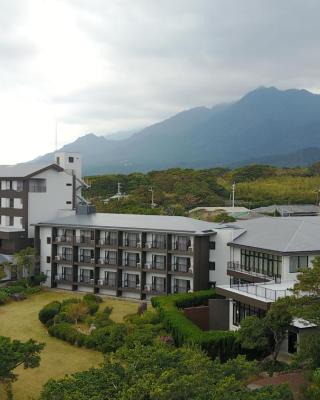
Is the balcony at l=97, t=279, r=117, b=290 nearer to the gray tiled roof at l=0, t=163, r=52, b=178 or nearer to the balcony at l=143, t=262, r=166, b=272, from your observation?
the balcony at l=143, t=262, r=166, b=272

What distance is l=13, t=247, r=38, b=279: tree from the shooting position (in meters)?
35.7

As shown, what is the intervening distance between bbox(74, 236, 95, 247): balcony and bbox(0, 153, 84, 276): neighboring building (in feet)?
16.6

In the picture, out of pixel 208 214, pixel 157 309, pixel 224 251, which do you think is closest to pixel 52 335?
pixel 157 309

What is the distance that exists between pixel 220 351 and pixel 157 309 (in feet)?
20.3

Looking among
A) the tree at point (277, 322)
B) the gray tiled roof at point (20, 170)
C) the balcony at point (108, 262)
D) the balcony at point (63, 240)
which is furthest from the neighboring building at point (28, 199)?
the tree at point (277, 322)

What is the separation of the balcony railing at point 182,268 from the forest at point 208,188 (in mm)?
34239

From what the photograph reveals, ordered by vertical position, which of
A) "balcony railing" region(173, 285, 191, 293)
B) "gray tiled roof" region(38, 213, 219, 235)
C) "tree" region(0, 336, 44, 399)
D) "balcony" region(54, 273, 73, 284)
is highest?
"gray tiled roof" region(38, 213, 219, 235)

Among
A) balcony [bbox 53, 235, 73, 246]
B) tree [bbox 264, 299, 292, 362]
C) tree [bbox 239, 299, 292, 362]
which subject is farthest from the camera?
balcony [bbox 53, 235, 73, 246]

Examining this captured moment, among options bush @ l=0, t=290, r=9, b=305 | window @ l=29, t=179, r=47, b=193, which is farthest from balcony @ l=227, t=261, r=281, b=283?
window @ l=29, t=179, r=47, b=193

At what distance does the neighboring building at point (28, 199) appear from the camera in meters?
39.1

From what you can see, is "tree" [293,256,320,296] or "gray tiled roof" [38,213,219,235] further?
"gray tiled roof" [38,213,219,235]

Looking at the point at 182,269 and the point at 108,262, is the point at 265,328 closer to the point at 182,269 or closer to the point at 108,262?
the point at 182,269

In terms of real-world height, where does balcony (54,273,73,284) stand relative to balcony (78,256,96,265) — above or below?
below

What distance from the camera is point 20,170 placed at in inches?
1634
